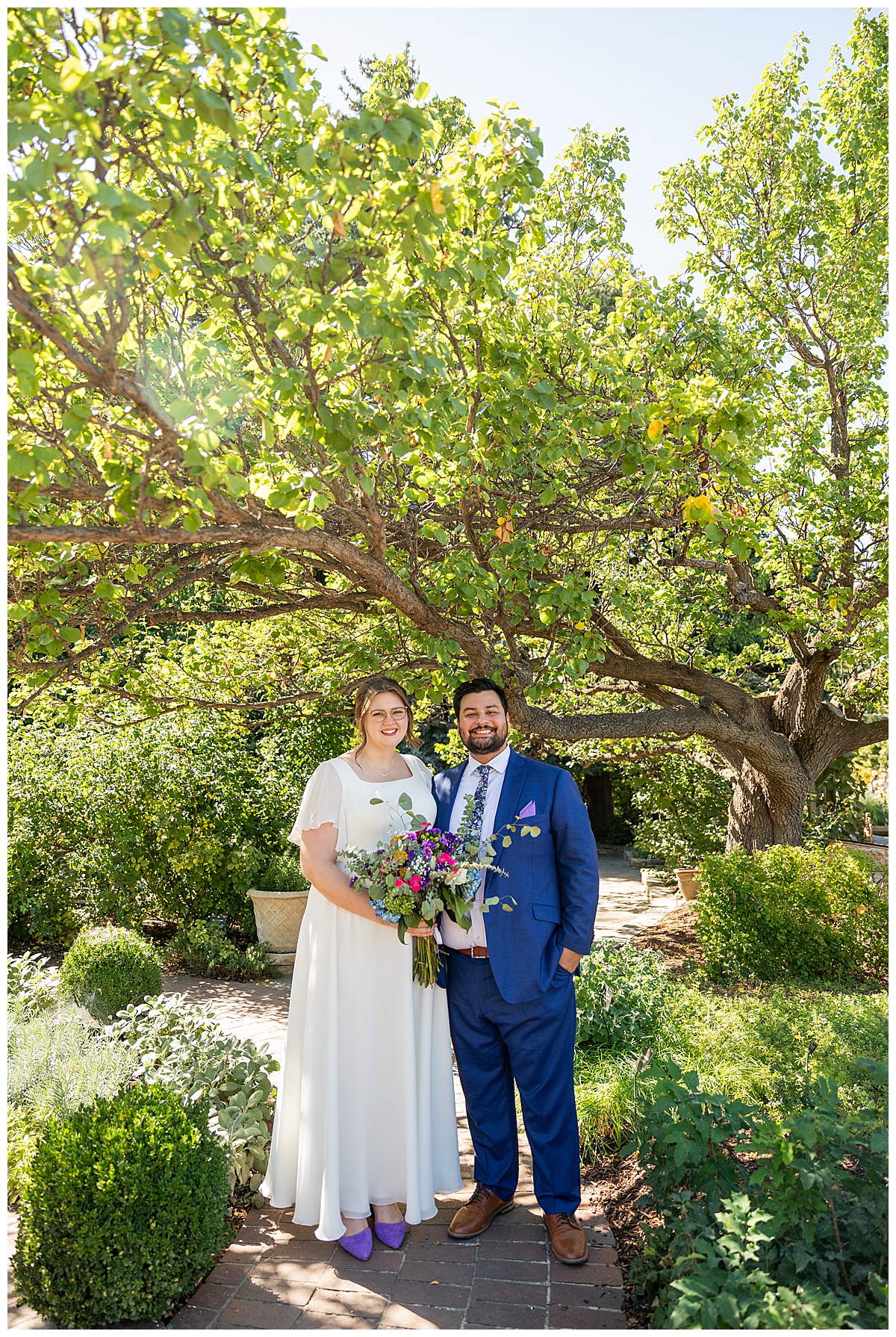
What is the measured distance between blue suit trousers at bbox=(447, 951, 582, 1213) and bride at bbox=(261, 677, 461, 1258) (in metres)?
0.11

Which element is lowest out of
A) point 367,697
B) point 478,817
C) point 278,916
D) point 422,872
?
point 278,916

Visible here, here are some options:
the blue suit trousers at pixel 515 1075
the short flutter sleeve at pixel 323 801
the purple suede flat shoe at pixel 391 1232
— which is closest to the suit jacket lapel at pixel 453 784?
the short flutter sleeve at pixel 323 801

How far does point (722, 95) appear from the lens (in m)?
7.06

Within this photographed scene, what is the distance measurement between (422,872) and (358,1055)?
0.80 meters

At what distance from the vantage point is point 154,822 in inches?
332

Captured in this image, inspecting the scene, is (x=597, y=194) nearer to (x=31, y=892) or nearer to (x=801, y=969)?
(x=801, y=969)

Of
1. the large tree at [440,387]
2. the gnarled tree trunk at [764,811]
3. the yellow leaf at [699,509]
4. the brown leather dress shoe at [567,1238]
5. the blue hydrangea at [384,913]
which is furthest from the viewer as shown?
the gnarled tree trunk at [764,811]

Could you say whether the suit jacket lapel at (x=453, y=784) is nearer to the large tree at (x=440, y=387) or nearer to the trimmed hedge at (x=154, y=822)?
the large tree at (x=440, y=387)

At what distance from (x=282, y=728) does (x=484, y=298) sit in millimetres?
5772

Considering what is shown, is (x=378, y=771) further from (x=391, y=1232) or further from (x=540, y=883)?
(x=391, y=1232)

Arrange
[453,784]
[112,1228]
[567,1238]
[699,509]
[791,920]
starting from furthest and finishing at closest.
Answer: [791,920] → [699,509] → [453,784] → [567,1238] → [112,1228]

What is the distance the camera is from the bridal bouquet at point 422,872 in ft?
10.7

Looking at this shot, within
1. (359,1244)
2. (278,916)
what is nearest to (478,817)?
(359,1244)

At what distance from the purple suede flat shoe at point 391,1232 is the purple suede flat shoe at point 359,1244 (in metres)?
0.06
